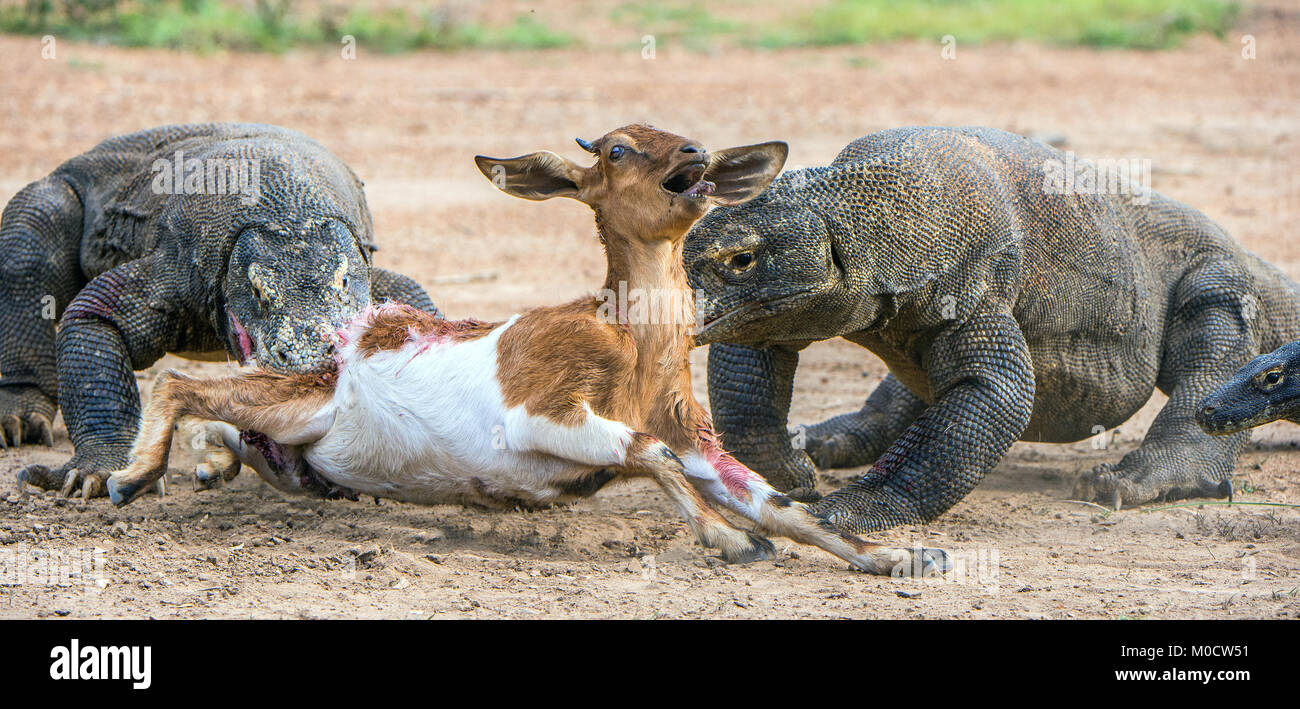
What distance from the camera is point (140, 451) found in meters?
5.56

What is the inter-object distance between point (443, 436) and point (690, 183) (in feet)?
4.18

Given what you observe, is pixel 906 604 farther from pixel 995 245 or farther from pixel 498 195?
pixel 498 195

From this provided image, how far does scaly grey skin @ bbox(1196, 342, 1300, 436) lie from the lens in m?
5.99

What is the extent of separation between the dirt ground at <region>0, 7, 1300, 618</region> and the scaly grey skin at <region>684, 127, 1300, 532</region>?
0.32 m

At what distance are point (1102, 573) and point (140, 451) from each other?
11.5 feet

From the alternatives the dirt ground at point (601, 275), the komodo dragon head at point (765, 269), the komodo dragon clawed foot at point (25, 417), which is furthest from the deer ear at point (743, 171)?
the komodo dragon clawed foot at point (25, 417)

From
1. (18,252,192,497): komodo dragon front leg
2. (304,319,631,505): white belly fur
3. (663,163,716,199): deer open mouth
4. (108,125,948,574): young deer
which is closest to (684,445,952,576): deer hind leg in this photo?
(108,125,948,574): young deer

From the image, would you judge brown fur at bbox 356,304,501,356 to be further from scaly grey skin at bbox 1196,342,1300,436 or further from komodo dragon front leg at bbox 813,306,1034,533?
scaly grey skin at bbox 1196,342,1300,436

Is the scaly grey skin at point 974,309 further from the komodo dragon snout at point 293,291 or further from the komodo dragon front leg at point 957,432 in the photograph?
the komodo dragon snout at point 293,291

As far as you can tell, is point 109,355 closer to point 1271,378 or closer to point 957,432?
point 957,432

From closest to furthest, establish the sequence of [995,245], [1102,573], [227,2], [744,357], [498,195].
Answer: [1102,573]
[995,245]
[744,357]
[498,195]
[227,2]

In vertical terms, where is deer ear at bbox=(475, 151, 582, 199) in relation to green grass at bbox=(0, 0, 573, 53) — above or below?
below

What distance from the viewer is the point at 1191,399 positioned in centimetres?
685
